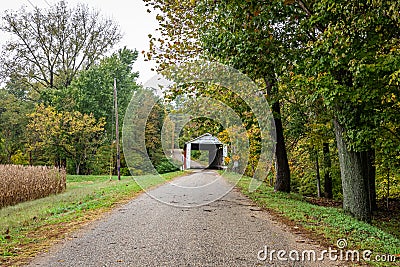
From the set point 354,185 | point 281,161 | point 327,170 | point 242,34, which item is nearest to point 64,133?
point 281,161

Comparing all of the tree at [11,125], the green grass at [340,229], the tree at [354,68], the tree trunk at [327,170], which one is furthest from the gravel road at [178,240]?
the tree at [11,125]

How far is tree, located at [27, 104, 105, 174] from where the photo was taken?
103 ft

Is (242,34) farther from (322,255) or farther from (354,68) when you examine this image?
(322,255)

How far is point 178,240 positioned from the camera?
6.04 meters

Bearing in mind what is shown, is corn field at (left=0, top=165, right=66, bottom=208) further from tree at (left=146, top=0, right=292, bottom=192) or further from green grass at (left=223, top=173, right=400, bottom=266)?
green grass at (left=223, top=173, right=400, bottom=266)

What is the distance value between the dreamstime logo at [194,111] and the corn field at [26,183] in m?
4.21

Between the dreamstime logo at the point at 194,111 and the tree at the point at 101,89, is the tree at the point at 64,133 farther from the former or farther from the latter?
the dreamstime logo at the point at 194,111

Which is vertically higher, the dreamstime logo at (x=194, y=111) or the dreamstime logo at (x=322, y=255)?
the dreamstime logo at (x=194, y=111)

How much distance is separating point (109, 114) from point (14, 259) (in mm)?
31399

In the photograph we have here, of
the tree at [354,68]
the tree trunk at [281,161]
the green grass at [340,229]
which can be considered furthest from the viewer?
the tree trunk at [281,161]

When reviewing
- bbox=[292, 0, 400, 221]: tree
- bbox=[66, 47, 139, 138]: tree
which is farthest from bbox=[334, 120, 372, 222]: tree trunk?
bbox=[66, 47, 139, 138]: tree

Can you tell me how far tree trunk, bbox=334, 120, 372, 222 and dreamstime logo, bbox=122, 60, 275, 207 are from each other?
3.72 metres

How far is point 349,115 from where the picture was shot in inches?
334

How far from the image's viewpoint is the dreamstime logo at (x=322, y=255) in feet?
16.8
